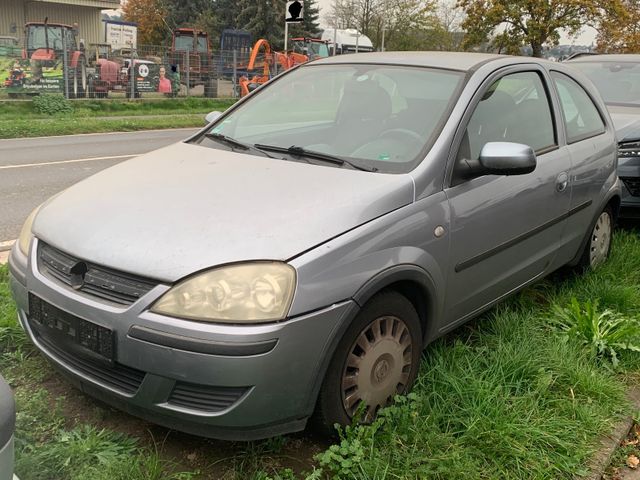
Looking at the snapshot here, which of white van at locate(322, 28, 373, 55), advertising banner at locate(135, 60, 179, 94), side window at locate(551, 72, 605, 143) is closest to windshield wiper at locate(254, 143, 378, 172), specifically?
side window at locate(551, 72, 605, 143)

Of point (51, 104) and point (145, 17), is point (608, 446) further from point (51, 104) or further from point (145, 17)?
point (145, 17)

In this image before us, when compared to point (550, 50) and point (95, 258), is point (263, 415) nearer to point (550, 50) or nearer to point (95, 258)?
point (95, 258)

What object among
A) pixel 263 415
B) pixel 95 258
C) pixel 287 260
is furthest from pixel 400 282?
pixel 95 258

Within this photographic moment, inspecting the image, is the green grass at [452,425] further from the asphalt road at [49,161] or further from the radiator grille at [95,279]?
the asphalt road at [49,161]

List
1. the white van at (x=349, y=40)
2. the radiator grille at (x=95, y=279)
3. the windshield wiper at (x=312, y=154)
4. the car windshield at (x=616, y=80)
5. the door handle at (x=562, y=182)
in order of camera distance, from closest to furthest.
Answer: the radiator grille at (x=95, y=279) → the windshield wiper at (x=312, y=154) → the door handle at (x=562, y=182) → the car windshield at (x=616, y=80) → the white van at (x=349, y=40)

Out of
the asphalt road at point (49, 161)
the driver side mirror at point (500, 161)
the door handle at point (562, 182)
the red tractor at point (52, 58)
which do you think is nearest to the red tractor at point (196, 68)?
the red tractor at point (52, 58)

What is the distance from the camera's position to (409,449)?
8.34 feet

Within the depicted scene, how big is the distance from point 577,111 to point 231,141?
239 cm

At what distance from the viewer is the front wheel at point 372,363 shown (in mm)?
2457

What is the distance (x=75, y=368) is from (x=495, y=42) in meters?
28.1

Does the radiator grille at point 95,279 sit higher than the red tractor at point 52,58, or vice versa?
the red tractor at point 52,58

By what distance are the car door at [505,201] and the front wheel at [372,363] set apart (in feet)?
1.13

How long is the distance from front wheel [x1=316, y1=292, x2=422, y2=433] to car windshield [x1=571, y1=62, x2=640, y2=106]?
17.8 feet

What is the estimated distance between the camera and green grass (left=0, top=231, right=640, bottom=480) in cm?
241
